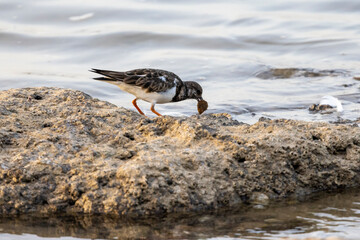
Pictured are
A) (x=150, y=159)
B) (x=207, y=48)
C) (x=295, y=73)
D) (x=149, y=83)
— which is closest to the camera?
(x=150, y=159)

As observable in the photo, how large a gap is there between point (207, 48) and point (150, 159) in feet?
25.1

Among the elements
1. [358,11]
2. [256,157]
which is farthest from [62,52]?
[256,157]

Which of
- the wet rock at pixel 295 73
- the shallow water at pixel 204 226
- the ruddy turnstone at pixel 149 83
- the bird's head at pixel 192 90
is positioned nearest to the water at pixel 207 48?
the wet rock at pixel 295 73

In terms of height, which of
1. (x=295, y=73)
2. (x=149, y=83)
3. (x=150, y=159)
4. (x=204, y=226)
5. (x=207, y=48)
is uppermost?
(x=207, y=48)

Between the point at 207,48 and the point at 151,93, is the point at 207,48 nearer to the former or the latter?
the point at 207,48

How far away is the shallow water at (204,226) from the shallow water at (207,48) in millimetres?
3383

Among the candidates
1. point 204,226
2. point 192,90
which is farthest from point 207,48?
point 204,226

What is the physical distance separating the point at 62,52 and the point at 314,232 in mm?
8165

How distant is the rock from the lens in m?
3.44

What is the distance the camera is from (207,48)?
10961 millimetres

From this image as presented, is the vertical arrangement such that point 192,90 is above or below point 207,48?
below

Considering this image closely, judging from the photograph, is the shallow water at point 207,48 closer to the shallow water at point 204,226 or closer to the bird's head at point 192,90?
the bird's head at point 192,90

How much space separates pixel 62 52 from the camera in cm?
1064

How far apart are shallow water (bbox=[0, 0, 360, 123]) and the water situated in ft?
0.06
